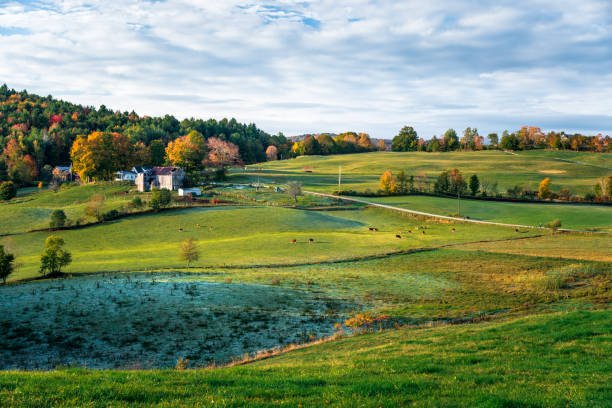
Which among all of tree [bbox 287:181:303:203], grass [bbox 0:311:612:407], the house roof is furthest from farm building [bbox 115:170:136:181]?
grass [bbox 0:311:612:407]

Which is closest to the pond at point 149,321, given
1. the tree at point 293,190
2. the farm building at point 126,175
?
the tree at point 293,190

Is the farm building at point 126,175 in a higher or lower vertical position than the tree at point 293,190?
higher

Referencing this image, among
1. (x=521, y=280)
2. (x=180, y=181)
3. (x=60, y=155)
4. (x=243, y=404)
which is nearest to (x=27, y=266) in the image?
(x=243, y=404)

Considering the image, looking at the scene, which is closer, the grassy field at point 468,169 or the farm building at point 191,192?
the farm building at point 191,192

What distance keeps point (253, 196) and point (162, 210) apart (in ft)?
86.8

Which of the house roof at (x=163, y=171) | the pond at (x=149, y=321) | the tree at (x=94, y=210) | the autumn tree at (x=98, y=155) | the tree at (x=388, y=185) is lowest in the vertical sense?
the pond at (x=149, y=321)

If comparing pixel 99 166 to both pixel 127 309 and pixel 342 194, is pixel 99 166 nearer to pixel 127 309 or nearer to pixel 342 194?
pixel 342 194

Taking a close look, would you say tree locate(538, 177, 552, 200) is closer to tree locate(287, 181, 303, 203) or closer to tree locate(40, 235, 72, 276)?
tree locate(287, 181, 303, 203)

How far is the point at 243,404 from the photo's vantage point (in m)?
8.99

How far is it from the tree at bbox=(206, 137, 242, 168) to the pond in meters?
112

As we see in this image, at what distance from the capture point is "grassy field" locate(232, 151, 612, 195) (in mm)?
121812

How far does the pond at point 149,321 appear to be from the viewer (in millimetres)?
19344

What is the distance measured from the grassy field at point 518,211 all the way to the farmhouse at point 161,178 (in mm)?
50326

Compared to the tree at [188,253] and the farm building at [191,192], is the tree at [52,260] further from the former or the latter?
the farm building at [191,192]
